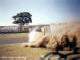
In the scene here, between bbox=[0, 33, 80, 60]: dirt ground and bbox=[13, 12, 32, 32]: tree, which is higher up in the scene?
bbox=[13, 12, 32, 32]: tree

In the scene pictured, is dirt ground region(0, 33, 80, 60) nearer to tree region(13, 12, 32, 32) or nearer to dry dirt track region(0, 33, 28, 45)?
dry dirt track region(0, 33, 28, 45)

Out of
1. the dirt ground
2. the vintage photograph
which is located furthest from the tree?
the dirt ground

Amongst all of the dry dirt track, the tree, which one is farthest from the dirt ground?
the tree

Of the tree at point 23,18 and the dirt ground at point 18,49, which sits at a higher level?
the tree at point 23,18

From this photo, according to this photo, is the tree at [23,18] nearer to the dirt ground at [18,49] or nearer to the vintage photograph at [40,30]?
the vintage photograph at [40,30]

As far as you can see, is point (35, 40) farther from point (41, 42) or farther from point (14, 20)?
point (14, 20)

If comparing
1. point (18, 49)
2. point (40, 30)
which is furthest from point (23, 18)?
point (18, 49)

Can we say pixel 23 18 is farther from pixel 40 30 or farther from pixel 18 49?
pixel 18 49

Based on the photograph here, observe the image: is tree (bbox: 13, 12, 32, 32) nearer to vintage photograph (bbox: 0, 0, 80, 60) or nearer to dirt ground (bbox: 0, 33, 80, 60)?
vintage photograph (bbox: 0, 0, 80, 60)

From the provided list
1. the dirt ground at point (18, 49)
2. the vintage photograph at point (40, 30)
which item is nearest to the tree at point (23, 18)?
the vintage photograph at point (40, 30)

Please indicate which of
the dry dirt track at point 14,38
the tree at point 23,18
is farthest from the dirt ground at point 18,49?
the tree at point 23,18

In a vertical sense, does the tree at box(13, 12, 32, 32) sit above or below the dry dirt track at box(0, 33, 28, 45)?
above

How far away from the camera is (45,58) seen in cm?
211

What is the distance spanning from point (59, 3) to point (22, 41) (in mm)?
627
